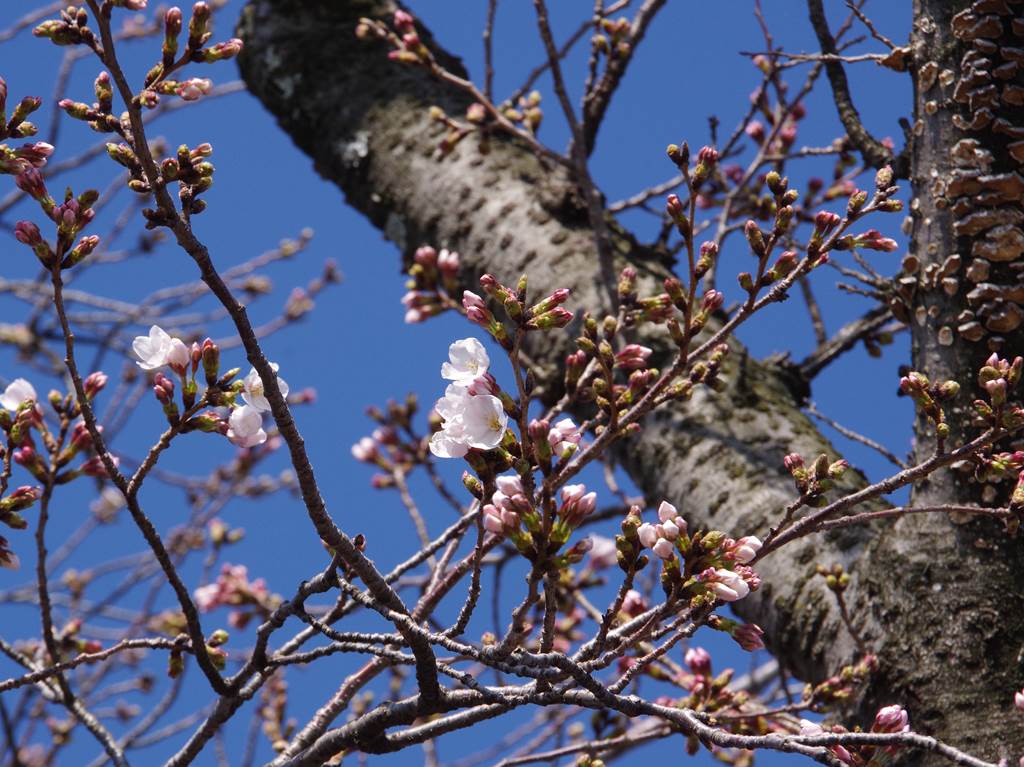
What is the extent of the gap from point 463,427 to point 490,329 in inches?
6.4

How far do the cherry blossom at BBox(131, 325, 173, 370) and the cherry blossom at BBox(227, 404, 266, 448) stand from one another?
0.16 m

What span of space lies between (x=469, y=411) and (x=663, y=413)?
3.92 ft

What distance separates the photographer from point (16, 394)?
1810 mm

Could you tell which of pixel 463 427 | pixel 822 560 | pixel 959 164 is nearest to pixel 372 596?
pixel 463 427

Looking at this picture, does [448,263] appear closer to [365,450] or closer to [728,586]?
[365,450]

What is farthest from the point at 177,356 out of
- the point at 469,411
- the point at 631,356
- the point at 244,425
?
the point at 631,356

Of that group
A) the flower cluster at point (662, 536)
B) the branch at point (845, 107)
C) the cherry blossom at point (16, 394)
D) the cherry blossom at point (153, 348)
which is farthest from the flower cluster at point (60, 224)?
the branch at point (845, 107)

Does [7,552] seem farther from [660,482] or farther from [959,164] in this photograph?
[959,164]

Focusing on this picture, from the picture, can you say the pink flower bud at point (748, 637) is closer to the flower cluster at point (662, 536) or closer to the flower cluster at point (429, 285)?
the flower cluster at point (662, 536)

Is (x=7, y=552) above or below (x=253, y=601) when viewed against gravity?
below

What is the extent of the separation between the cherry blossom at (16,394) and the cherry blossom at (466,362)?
2.82 feet

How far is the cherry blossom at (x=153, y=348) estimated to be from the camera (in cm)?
166

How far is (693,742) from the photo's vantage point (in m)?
1.87

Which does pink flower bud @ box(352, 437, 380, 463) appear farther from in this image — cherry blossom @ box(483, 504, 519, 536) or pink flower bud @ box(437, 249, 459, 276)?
cherry blossom @ box(483, 504, 519, 536)
